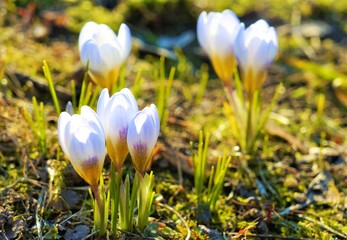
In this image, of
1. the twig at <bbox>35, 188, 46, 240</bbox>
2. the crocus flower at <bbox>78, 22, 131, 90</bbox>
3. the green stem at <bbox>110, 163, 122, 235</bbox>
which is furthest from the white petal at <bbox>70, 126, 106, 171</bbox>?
the crocus flower at <bbox>78, 22, 131, 90</bbox>

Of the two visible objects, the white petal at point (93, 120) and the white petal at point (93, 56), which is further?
the white petal at point (93, 56)

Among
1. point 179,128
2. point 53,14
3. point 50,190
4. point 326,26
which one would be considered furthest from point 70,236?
point 326,26

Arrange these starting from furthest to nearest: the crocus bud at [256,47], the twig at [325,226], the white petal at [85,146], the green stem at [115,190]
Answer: the crocus bud at [256,47], the twig at [325,226], the green stem at [115,190], the white petal at [85,146]

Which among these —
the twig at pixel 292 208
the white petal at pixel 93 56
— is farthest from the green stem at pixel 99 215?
the twig at pixel 292 208

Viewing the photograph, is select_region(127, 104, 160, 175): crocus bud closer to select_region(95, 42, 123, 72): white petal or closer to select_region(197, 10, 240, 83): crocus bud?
select_region(95, 42, 123, 72): white petal

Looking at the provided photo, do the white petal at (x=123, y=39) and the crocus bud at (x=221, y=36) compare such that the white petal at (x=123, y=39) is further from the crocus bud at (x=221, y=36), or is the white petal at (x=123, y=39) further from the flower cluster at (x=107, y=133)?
the flower cluster at (x=107, y=133)

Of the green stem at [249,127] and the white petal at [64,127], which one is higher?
the white petal at [64,127]

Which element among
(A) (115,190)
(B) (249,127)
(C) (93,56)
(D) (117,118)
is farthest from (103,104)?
(B) (249,127)
